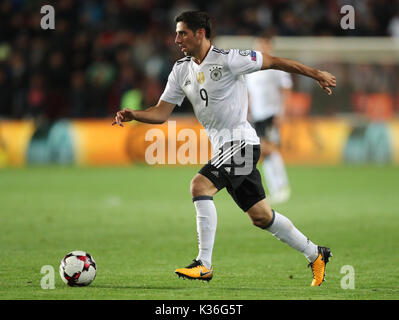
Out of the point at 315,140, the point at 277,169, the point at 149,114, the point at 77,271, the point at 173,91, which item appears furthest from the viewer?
the point at 315,140

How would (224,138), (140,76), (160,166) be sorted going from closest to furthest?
(224,138), (160,166), (140,76)

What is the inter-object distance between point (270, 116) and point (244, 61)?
704cm

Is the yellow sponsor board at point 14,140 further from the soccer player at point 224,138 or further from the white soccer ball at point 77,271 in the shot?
the white soccer ball at point 77,271

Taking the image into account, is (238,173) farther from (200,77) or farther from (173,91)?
(173,91)

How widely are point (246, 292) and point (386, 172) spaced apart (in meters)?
12.3

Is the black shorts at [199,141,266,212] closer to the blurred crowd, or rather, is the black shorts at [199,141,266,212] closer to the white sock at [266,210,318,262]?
the white sock at [266,210,318,262]

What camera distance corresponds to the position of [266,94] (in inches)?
547

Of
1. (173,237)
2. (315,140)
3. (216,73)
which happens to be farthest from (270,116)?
(216,73)

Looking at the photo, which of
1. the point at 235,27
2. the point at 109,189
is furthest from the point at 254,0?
the point at 109,189

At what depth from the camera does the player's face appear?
276 inches

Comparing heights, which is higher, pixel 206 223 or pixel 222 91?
pixel 222 91

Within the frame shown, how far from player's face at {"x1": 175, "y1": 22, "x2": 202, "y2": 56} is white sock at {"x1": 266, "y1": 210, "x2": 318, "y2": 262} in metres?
1.51

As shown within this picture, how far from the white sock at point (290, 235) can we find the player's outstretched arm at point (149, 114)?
1284 mm

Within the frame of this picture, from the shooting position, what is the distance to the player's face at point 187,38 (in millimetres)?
7008
